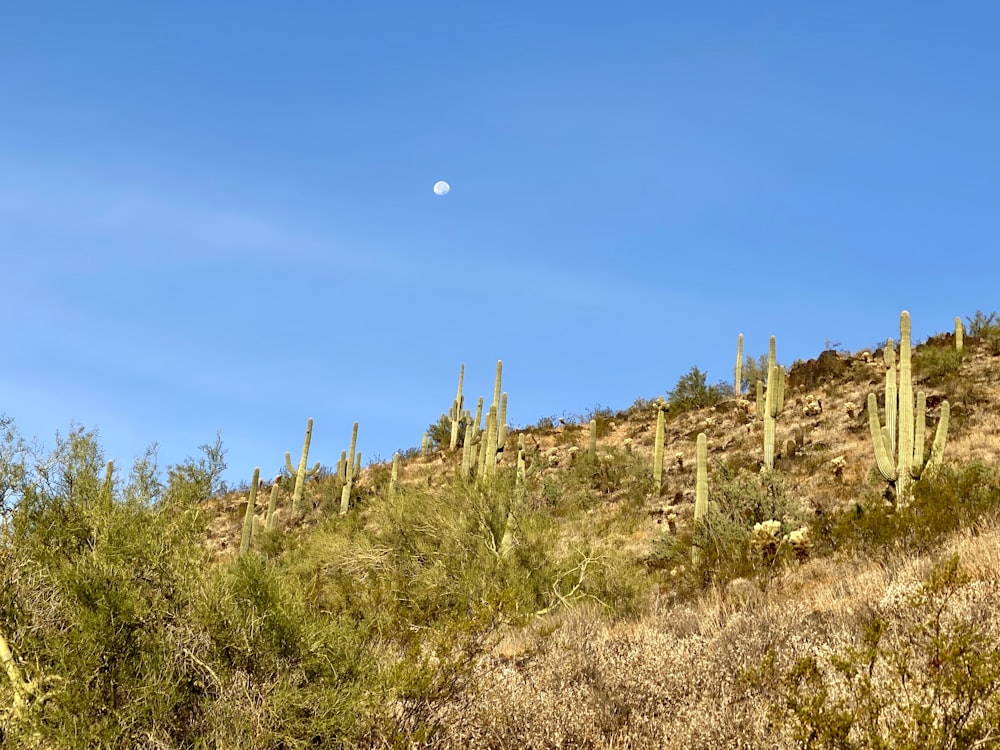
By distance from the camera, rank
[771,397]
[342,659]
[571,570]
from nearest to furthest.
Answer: [342,659]
[571,570]
[771,397]

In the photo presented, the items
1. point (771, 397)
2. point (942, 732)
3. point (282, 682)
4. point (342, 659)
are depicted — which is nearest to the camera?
point (942, 732)

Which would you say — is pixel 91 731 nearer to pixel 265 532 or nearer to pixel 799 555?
pixel 799 555

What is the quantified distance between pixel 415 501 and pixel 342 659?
951cm

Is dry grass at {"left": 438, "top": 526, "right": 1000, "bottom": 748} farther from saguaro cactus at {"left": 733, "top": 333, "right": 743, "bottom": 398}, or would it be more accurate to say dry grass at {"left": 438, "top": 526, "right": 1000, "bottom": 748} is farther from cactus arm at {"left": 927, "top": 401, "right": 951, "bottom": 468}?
saguaro cactus at {"left": 733, "top": 333, "right": 743, "bottom": 398}

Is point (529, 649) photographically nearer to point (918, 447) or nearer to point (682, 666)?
point (682, 666)

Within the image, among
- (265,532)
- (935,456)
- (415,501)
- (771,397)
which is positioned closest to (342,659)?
(415,501)

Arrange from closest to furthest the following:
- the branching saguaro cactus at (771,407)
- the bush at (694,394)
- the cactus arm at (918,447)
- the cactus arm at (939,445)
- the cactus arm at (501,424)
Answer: the cactus arm at (918,447), the cactus arm at (939,445), the branching saguaro cactus at (771,407), the cactus arm at (501,424), the bush at (694,394)

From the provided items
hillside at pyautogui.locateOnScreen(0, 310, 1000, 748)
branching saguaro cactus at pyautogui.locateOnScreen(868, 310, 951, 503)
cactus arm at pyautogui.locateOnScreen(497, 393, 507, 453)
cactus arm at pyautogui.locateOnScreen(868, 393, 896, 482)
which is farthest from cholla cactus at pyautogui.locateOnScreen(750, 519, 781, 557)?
cactus arm at pyautogui.locateOnScreen(497, 393, 507, 453)

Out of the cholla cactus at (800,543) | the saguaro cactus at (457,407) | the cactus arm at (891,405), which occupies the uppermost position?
the saguaro cactus at (457,407)

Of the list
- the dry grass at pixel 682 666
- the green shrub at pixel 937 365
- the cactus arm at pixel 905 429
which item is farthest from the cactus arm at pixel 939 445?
the green shrub at pixel 937 365

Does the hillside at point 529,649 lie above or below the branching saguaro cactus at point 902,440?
below

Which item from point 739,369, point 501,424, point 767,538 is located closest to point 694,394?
point 739,369

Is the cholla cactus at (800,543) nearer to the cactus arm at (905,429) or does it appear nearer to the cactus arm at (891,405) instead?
the cactus arm at (905,429)

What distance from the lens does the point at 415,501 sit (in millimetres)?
14500
